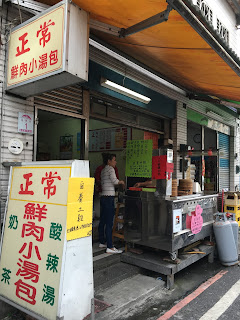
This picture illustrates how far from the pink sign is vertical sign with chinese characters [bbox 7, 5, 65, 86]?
12.4 feet

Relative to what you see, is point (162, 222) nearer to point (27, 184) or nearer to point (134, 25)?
point (27, 184)

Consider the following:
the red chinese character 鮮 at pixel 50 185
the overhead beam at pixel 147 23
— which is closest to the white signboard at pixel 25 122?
the red chinese character 鮮 at pixel 50 185

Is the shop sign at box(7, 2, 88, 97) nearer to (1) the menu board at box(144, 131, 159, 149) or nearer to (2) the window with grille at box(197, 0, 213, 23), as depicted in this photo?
(1) the menu board at box(144, 131, 159, 149)

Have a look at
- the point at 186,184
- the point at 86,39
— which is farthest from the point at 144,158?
the point at 86,39

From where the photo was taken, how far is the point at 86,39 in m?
3.49

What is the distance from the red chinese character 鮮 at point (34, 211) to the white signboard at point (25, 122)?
139cm

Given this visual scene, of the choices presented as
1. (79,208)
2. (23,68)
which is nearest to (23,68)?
(23,68)

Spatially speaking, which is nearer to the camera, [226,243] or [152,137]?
[226,243]

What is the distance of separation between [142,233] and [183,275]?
3.95 ft

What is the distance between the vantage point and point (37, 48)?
3.36m

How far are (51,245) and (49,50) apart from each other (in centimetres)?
235

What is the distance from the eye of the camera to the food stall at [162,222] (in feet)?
15.0

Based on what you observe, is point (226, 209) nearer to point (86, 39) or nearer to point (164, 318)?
point (164, 318)

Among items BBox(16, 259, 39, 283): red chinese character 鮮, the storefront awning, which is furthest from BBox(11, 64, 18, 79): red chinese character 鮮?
BBox(16, 259, 39, 283): red chinese character 鮮
